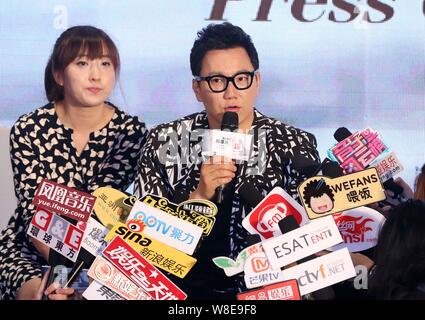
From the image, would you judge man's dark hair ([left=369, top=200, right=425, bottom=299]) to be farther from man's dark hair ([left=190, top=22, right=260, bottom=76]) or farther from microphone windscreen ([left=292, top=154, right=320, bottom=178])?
man's dark hair ([left=190, top=22, right=260, bottom=76])

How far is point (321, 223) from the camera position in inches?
172

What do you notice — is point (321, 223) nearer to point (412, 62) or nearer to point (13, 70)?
point (412, 62)

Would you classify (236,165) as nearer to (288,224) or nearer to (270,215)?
(270,215)

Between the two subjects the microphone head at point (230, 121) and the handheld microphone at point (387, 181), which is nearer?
the microphone head at point (230, 121)

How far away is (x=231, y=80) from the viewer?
4.60m

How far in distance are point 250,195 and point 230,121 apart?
33 cm

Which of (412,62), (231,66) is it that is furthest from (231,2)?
(412,62)

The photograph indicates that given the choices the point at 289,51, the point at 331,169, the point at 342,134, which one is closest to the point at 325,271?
the point at 331,169

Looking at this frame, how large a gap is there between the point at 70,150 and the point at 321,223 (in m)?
1.15

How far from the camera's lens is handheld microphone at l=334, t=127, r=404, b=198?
464cm

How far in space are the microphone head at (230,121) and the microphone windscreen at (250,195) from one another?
0.93 feet

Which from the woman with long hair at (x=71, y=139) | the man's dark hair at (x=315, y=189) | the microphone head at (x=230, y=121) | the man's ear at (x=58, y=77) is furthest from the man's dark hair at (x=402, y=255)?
the man's ear at (x=58, y=77)

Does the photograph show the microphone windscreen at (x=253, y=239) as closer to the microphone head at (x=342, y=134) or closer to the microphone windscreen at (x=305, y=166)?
the microphone windscreen at (x=305, y=166)

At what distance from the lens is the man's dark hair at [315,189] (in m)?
4.43
